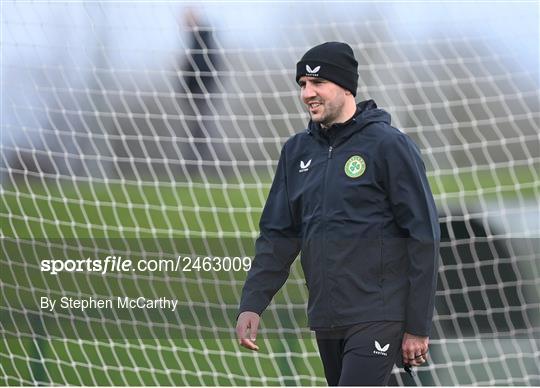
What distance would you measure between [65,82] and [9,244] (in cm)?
86

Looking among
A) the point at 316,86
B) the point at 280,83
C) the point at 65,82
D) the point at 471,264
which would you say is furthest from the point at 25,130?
the point at 316,86

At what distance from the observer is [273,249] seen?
3.47m

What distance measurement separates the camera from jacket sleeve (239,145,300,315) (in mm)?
3439

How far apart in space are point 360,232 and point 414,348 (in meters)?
0.36

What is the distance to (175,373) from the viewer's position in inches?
213

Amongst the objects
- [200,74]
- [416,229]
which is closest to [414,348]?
[416,229]

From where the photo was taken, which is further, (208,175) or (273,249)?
(208,175)

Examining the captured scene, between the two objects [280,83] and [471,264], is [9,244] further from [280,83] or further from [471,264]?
[471,264]

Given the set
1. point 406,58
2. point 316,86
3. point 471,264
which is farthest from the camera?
point 406,58

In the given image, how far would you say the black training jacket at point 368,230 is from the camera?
316 cm

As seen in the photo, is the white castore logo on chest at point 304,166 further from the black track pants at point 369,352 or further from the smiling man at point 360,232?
the black track pants at point 369,352

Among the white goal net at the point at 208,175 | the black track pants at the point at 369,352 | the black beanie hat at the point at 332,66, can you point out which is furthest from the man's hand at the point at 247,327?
the white goal net at the point at 208,175
